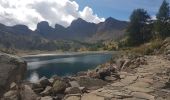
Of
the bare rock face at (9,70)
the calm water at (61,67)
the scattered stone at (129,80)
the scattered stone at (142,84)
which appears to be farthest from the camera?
the calm water at (61,67)

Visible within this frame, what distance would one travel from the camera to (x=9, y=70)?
8.95 m

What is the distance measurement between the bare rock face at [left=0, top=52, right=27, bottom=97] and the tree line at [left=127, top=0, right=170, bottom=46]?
1849 inches

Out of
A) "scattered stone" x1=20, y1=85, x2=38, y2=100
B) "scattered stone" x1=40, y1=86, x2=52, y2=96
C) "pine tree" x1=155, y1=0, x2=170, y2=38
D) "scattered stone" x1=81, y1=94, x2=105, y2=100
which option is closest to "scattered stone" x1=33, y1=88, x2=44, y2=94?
"scattered stone" x1=40, y1=86, x2=52, y2=96

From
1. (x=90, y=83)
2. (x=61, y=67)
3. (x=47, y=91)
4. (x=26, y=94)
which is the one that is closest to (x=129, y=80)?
(x=90, y=83)

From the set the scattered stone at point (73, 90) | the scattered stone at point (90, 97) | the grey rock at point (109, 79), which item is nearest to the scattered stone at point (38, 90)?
the scattered stone at point (73, 90)

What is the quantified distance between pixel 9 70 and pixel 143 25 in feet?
168

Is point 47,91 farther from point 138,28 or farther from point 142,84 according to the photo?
point 138,28

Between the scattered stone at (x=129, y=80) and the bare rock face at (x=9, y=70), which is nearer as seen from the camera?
the bare rock face at (x=9, y=70)

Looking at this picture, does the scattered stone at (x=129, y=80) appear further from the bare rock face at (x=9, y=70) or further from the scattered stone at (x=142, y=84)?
the bare rock face at (x=9, y=70)

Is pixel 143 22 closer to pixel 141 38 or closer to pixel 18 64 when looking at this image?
pixel 141 38

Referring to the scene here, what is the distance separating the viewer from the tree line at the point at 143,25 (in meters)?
55.4

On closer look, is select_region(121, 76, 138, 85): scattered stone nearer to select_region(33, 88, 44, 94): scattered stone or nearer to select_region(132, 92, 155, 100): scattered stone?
select_region(132, 92, 155, 100): scattered stone

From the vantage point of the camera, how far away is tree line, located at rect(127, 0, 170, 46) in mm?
55375

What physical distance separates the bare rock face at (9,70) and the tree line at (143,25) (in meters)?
47.0
